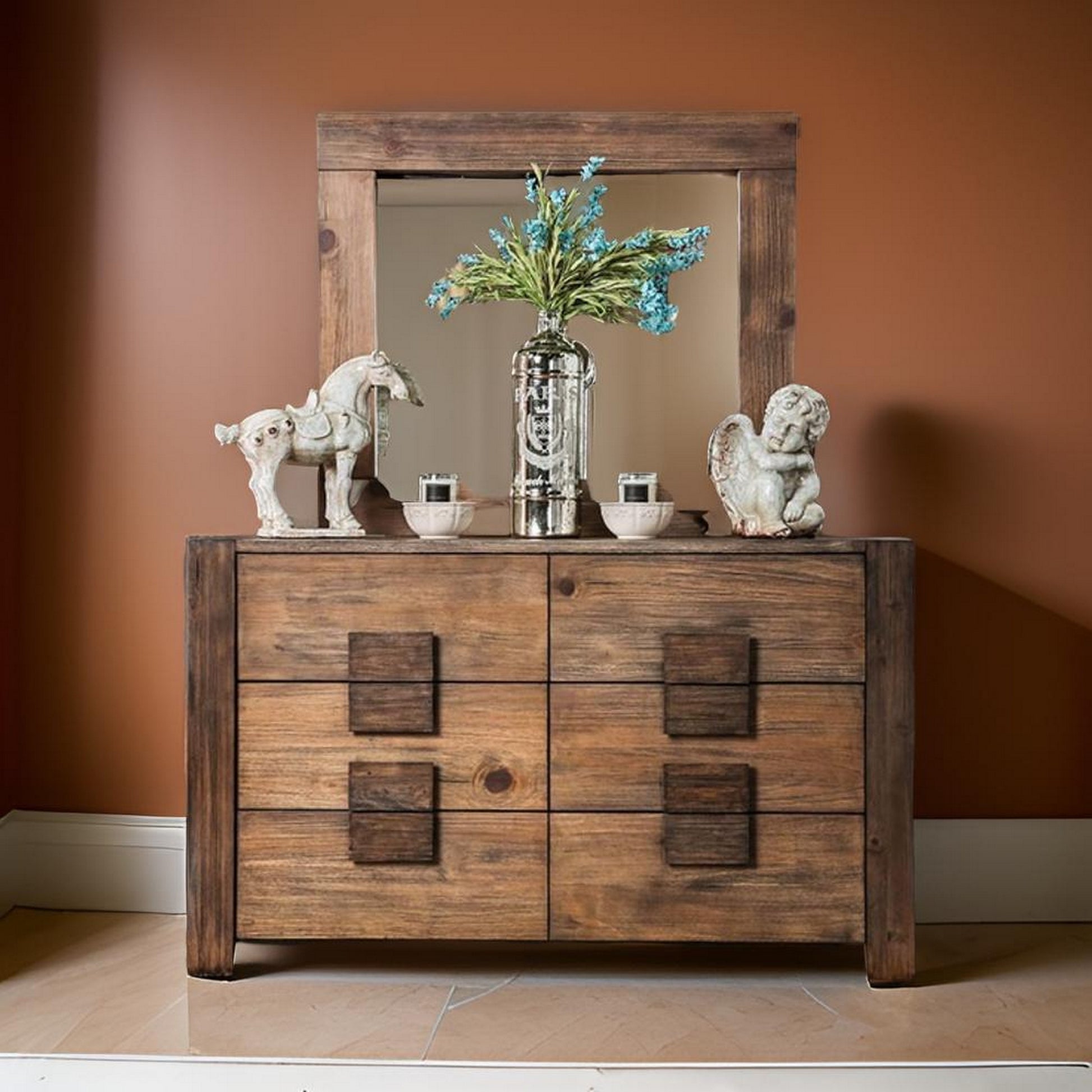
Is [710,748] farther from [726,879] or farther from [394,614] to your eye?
[394,614]

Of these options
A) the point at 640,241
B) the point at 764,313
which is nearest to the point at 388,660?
the point at 640,241

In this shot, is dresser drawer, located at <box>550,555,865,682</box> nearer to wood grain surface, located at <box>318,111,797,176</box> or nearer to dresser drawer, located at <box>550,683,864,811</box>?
dresser drawer, located at <box>550,683,864,811</box>

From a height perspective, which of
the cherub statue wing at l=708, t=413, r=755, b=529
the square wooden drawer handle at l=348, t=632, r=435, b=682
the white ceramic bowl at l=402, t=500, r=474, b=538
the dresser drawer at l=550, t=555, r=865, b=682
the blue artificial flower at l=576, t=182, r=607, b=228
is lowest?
the square wooden drawer handle at l=348, t=632, r=435, b=682

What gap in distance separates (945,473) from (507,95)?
1154 millimetres

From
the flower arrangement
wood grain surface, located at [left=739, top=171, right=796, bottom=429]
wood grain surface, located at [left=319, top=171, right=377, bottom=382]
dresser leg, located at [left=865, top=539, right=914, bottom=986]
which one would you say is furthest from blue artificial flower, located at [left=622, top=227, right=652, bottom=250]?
dresser leg, located at [left=865, top=539, right=914, bottom=986]

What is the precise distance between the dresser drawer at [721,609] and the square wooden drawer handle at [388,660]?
22 centimetres

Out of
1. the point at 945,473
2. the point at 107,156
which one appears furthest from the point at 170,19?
the point at 945,473

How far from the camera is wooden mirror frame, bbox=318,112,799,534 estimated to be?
2.63 meters

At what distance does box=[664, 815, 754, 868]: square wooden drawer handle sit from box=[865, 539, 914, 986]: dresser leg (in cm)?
21

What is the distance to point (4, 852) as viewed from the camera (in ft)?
8.91

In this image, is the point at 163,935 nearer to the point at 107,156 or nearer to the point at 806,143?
the point at 107,156

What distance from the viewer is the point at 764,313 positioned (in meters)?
2.65

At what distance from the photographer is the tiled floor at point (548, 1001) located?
2051 millimetres

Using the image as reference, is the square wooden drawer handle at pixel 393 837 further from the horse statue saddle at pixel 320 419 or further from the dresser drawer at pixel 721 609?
the horse statue saddle at pixel 320 419
